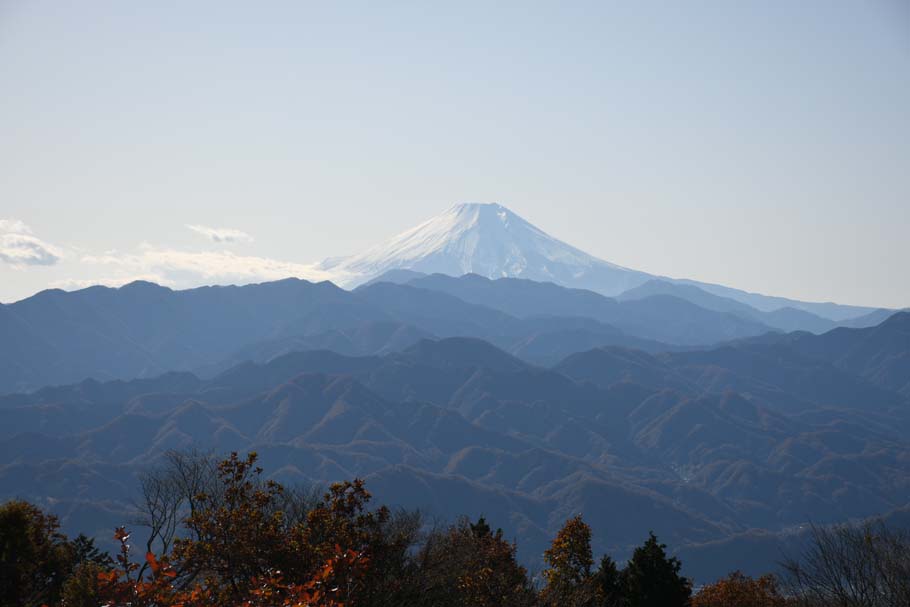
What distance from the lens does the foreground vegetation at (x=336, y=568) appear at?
1562cm

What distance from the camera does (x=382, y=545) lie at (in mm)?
21828

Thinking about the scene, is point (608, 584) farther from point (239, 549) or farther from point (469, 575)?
point (239, 549)

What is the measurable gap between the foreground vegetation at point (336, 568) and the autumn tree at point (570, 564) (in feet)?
0.18

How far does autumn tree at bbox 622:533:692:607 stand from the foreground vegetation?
1.6 inches

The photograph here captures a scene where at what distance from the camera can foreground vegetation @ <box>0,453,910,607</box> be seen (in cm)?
1562

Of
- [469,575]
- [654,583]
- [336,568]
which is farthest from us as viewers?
[654,583]

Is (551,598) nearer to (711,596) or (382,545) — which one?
(382,545)

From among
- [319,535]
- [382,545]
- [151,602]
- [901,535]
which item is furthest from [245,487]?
[901,535]

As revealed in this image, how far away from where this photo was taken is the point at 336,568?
51.6 ft

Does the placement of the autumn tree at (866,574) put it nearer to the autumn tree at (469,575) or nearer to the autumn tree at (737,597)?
the autumn tree at (737,597)

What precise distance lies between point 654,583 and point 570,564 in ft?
13.3

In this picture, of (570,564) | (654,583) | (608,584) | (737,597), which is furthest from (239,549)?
(737,597)

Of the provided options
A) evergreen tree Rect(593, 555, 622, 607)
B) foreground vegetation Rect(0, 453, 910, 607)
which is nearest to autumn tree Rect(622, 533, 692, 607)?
foreground vegetation Rect(0, 453, 910, 607)

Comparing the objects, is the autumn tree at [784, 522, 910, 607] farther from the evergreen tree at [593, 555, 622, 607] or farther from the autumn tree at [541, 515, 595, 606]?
the evergreen tree at [593, 555, 622, 607]
